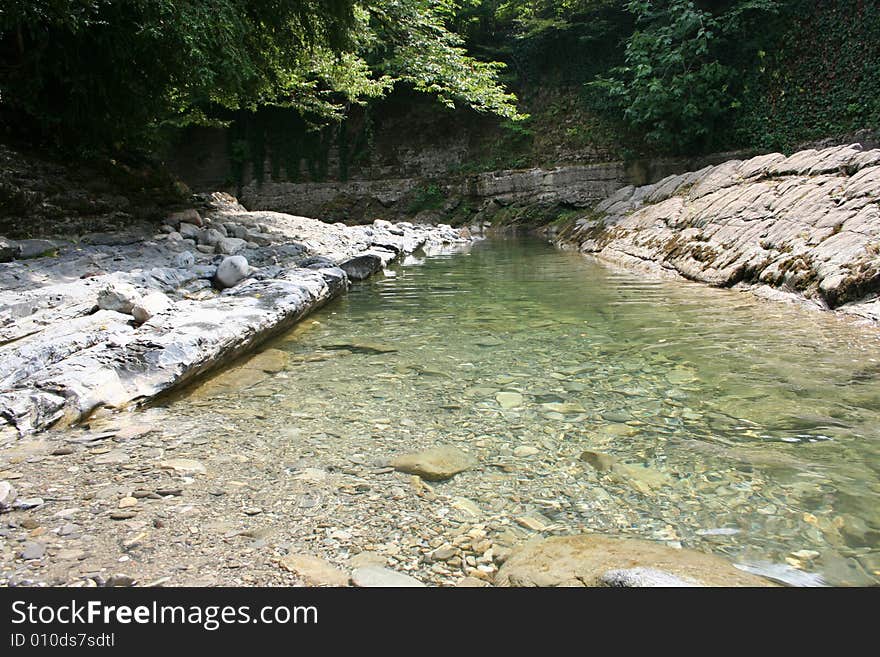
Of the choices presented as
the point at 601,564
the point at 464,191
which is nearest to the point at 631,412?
the point at 601,564

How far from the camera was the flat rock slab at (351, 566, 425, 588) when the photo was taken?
1618mm

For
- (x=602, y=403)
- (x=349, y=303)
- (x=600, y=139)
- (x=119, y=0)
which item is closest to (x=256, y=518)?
(x=602, y=403)

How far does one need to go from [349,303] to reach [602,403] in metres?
3.91

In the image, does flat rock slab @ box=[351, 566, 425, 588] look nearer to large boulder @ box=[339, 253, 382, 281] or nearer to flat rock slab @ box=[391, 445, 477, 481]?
flat rock slab @ box=[391, 445, 477, 481]

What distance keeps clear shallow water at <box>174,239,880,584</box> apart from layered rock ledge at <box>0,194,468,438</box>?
359 millimetres

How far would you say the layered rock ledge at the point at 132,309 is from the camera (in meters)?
2.89

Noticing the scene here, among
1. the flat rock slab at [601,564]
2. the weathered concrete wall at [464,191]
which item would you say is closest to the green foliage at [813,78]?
the weathered concrete wall at [464,191]

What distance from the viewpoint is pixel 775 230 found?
7.14 m

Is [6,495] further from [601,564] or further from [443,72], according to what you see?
[443,72]

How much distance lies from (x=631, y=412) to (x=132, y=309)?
3.63m

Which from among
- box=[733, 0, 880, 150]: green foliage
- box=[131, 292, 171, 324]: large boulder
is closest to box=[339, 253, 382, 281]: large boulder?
box=[131, 292, 171, 324]: large boulder

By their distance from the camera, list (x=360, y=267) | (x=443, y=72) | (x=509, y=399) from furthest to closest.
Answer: (x=443, y=72), (x=360, y=267), (x=509, y=399)

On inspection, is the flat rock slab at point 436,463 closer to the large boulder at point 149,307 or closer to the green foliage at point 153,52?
the large boulder at point 149,307

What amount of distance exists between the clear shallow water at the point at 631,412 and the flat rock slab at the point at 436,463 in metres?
0.08
